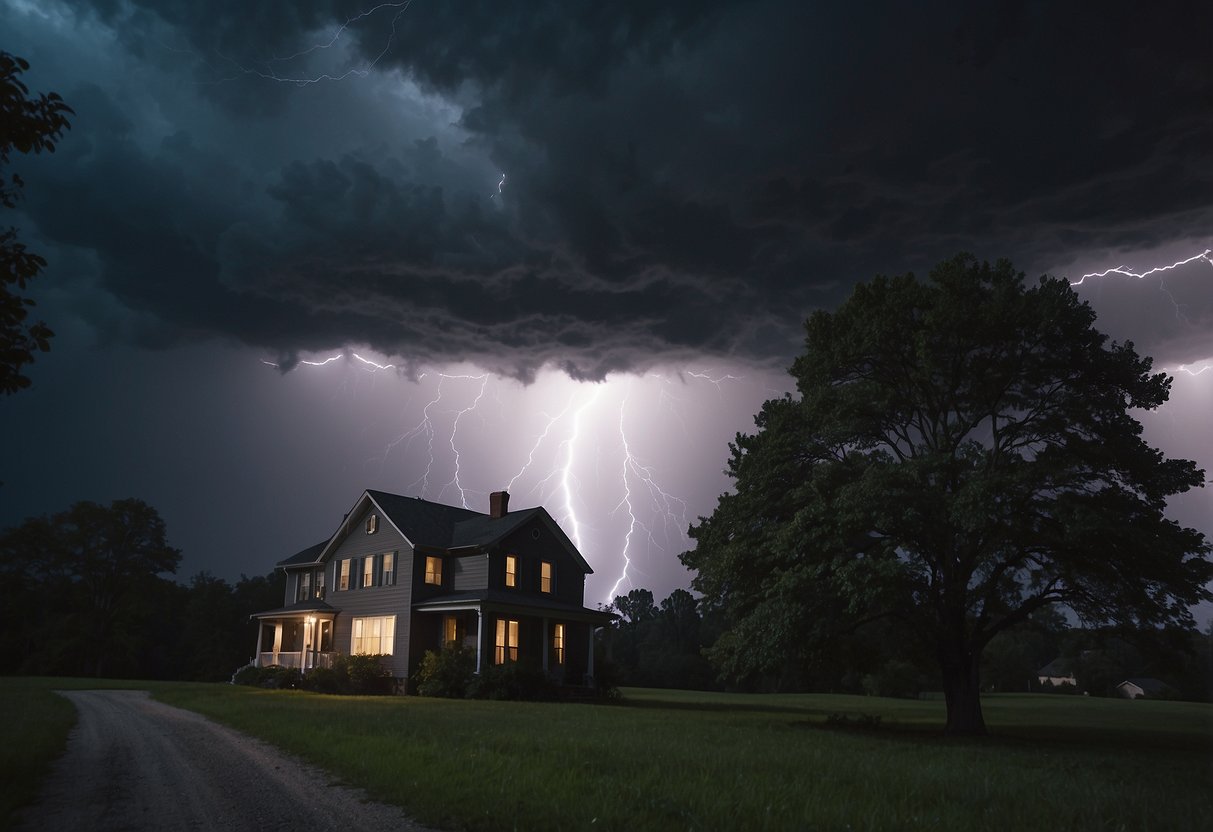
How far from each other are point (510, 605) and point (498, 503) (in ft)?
25.0

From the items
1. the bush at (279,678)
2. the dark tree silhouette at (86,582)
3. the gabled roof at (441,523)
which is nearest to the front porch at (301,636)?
the bush at (279,678)

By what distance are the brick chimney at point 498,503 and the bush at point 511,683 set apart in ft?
31.2

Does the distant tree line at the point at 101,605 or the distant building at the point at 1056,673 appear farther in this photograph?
the distant building at the point at 1056,673

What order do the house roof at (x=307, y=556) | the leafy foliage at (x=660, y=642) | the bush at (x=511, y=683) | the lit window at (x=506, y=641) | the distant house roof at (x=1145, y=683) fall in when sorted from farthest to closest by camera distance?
the distant house roof at (x=1145, y=683)
the leafy foliage at (x=660, y=642)
the house roof at (x=307, y=556)
the lit window at (x=506, y=641)
the bush at (x=511, y=683)

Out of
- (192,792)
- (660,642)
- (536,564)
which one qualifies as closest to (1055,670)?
(660,642)

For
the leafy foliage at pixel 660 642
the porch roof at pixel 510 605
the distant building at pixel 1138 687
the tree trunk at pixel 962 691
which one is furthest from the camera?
the distant building at pixel 1138 687

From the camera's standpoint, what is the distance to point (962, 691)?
803 inches

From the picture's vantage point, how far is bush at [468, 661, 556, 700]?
1184 inches

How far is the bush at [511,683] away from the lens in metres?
30.1

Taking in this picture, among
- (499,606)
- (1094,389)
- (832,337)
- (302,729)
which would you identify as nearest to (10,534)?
(499,606)

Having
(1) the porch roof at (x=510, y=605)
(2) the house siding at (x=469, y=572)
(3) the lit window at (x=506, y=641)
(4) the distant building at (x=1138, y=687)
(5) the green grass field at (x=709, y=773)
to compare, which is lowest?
(4) the distant building at (x=1138, y=687)

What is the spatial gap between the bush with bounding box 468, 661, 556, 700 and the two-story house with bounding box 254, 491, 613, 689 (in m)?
1.92

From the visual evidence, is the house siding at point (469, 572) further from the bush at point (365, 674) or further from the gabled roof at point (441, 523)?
the bush at point (365, 674)

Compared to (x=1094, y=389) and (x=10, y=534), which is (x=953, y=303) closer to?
(x=1094, y=389)
